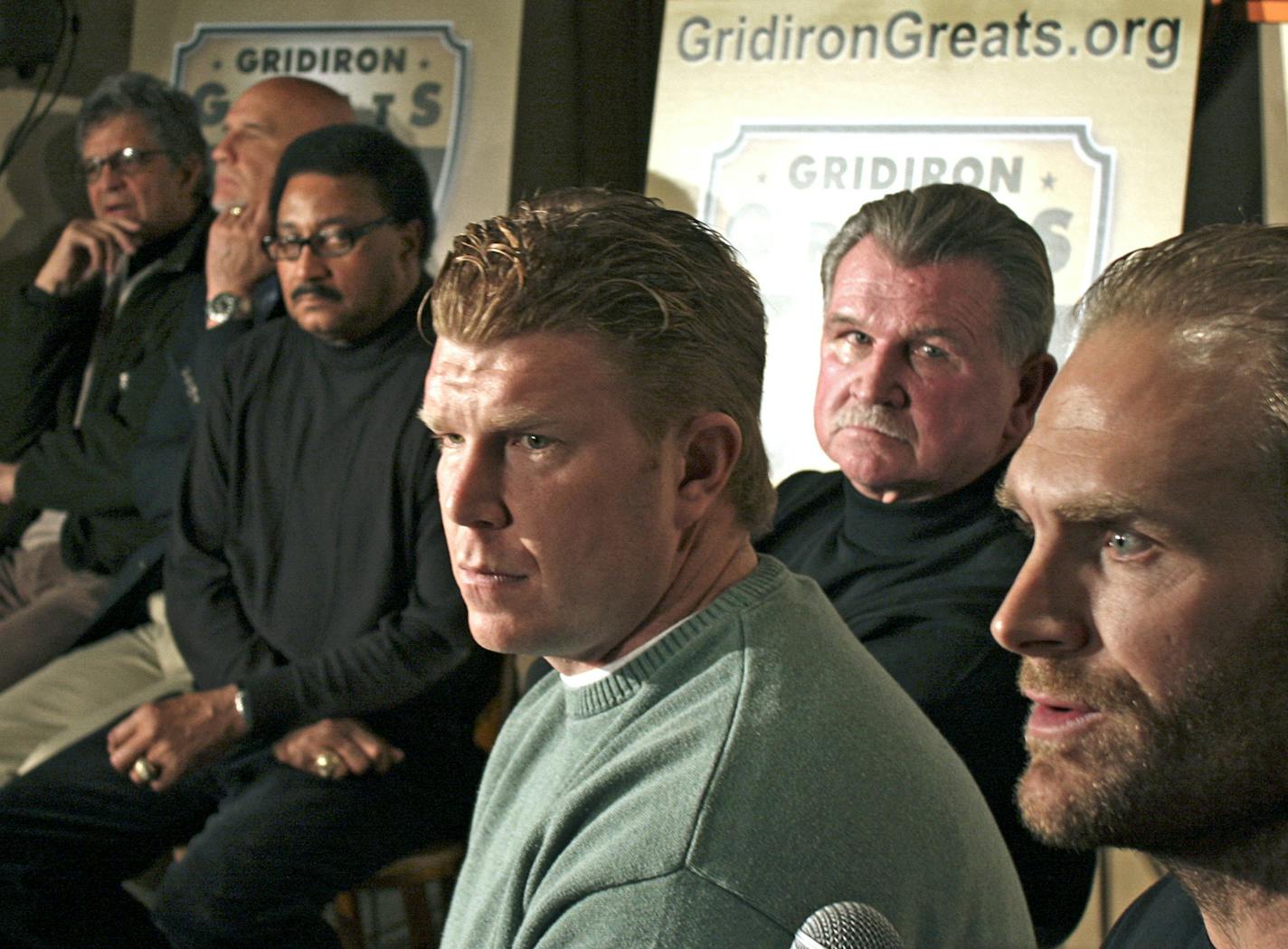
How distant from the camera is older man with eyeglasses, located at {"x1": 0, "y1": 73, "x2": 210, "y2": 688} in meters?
3.13

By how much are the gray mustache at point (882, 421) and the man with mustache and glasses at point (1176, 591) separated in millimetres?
984

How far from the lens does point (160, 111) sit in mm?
3500

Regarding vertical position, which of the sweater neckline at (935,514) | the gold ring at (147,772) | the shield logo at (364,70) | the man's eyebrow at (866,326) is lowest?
the gold ring at (147,772)

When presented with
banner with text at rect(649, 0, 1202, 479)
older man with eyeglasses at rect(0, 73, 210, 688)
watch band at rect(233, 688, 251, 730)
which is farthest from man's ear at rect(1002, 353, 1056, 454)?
older man with eyeglasses at rect(0, 73, 210, 688)

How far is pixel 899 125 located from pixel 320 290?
122 centimetres

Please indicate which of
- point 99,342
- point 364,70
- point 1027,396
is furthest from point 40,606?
point 1027,396

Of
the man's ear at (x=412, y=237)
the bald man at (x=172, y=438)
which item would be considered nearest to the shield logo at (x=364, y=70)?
the bald man at (x=172, y=438)

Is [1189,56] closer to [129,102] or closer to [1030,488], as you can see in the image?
[1030,488]

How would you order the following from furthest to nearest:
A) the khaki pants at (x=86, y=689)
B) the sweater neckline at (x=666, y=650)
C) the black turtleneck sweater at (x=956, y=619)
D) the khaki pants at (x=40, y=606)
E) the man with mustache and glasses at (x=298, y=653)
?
the khaki pants at (x=40, y=606) → the khaki pants at (x=86, y=689) → the man with mustache and glasses at (x=298, y=653) → the black turtleneck sweater at (x=956, y=619) → the sweater neckline at (x=666, y=650)

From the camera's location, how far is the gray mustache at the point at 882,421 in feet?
6.28

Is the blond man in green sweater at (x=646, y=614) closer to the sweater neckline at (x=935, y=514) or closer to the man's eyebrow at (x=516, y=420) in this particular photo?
the man's eyebrow at (x=516, y=420)

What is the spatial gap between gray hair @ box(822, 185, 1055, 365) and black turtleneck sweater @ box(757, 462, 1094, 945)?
0.20 m

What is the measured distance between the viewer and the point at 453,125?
3.42 m

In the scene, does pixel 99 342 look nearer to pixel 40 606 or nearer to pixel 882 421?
pixel 40 606
